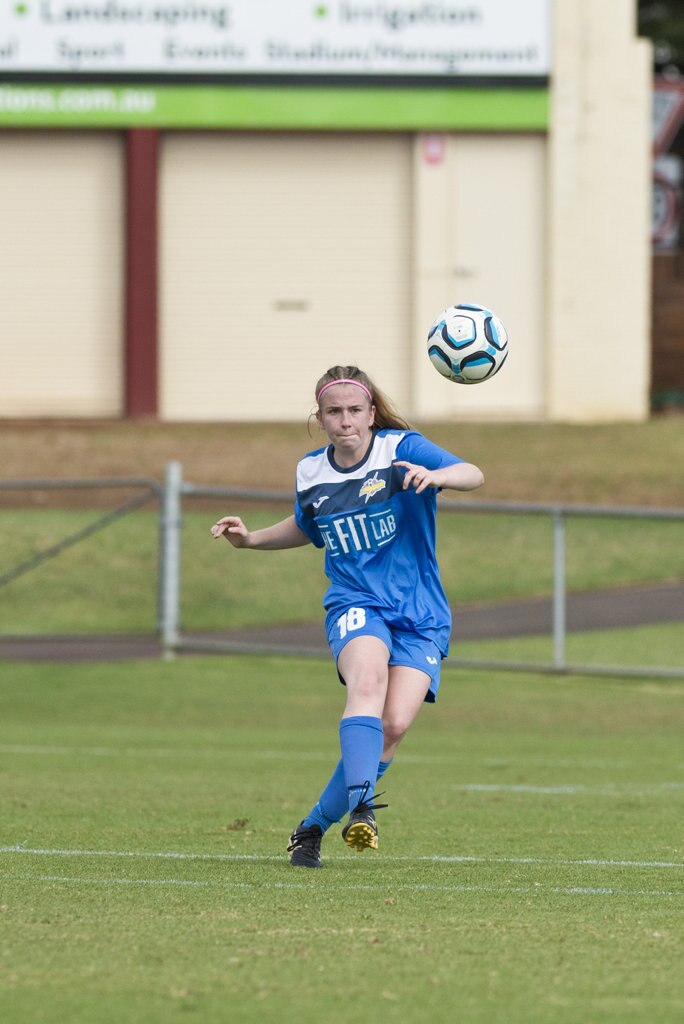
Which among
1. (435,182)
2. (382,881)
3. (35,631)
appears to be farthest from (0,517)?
(382,881)

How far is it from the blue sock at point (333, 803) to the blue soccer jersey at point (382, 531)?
64cm

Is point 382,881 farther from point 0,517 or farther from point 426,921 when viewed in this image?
point 0,517

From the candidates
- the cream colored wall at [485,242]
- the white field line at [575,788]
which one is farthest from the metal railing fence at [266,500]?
the cream colored wall at [485,242]

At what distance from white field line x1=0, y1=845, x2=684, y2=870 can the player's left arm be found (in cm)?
170

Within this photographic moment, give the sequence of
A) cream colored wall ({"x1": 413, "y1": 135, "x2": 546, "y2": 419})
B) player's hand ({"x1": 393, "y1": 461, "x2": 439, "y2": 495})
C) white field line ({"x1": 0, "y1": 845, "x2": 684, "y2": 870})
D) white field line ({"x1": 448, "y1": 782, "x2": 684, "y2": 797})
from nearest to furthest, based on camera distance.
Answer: player's hand ({"x1": 393, "y1": 461, "x2": 439, "y2": 495}) < white field line ({"x1": 0, "y1": 845, "x2": 684, "y2": 870}) < white field line ({"x1": 448, "y1": 782, "x2": 684, "y2": 797}) < cream colored wall ({"x1": 413, "y1": 135, "x2": 546, "y2": 419})

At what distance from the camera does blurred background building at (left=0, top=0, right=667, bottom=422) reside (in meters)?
28.0

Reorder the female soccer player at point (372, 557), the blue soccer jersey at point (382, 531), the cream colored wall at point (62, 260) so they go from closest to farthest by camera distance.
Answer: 1. the female soccer player at point (372, 557)
2. the blue soccer jersey at point (382, 531)
3. the cream colored wall at point (62, 260)

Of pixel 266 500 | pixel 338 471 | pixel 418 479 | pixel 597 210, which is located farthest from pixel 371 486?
pixel 597 210

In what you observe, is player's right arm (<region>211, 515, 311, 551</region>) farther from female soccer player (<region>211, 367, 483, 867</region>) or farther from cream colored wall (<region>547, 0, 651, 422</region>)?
cream colored wall (<region>547, 0, 651, 422</region>)

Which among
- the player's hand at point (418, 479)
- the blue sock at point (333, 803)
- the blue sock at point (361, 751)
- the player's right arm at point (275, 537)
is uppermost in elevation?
the player's hand at point (418, 479)

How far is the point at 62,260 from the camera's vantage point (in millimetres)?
28250

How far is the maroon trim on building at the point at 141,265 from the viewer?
2794 cm

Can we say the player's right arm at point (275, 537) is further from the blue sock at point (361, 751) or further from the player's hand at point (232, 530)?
the blue sock at point (361, 751)

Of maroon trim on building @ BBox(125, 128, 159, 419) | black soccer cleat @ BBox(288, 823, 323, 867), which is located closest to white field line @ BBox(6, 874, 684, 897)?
black soccer cleat @ BBox(288, 823, 323, 867)
